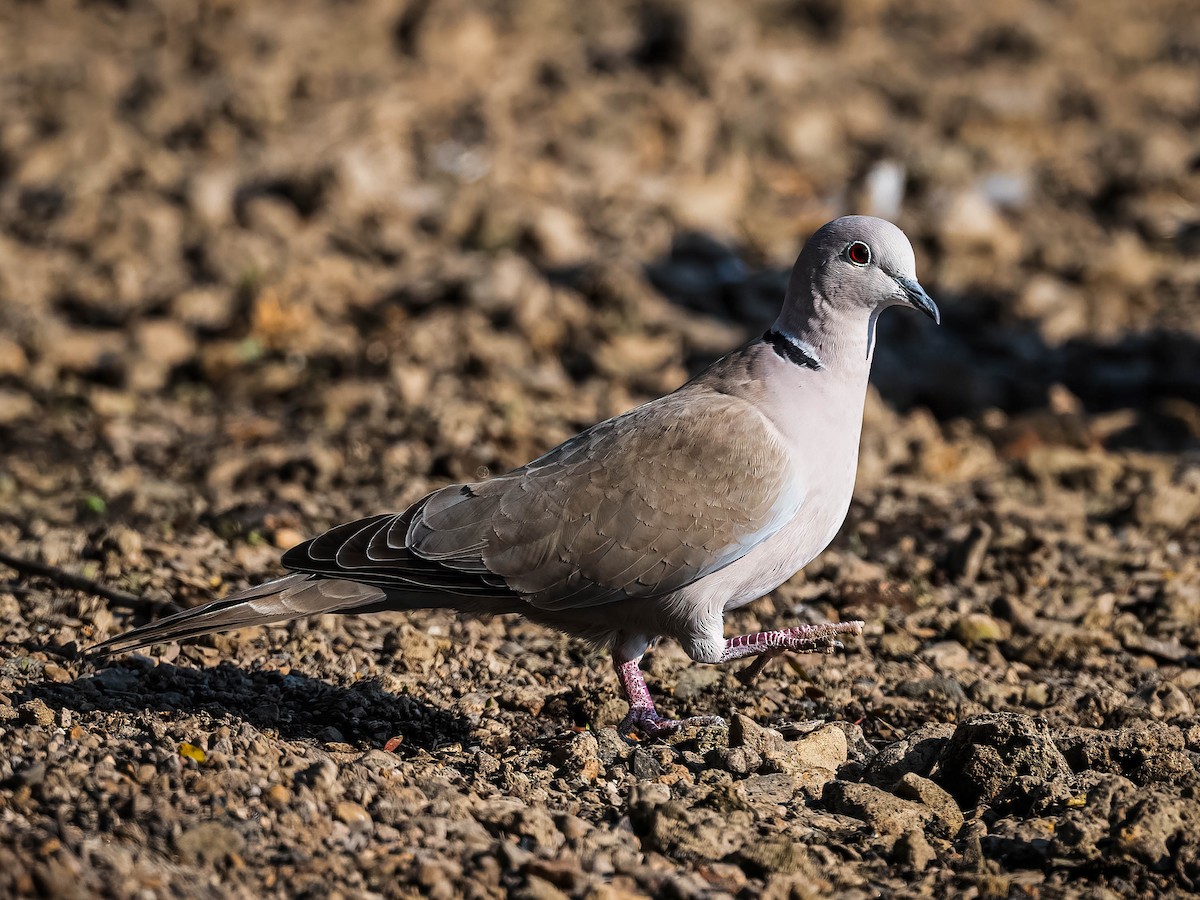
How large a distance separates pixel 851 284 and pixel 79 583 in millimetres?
2953

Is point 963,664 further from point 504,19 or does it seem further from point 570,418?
point 504,19

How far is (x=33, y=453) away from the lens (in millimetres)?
7012

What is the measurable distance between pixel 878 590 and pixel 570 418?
221 cm

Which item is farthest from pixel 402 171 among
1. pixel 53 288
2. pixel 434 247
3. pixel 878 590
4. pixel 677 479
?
pixel 677 479

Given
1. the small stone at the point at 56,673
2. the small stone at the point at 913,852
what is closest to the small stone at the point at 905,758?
the small stone at the point at 913,852

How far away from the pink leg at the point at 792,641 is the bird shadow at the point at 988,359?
3.81m

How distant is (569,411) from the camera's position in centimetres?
736

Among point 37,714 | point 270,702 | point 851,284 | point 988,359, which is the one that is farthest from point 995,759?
point 988,359

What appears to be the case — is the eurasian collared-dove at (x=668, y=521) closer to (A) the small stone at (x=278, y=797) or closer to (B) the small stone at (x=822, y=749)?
(B) the small stone at (x=822, y=749)

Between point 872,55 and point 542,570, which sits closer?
point 542,570

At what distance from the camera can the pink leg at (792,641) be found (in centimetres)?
429

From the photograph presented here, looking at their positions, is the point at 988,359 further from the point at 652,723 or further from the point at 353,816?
the point at 353,816

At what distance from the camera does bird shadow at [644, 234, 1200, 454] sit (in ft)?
25.9

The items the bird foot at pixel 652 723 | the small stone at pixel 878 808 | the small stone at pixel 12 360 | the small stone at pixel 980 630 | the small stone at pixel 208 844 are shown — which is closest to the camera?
the small stone at pixel 208 844
